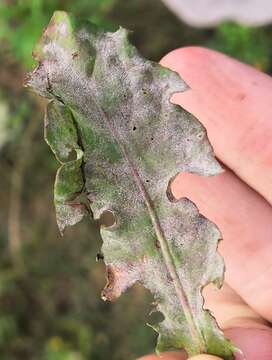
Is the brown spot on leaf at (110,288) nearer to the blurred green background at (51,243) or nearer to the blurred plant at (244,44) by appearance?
the blurred green background at (51,243)

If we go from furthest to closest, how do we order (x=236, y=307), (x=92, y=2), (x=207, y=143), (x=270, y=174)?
(x=92, y=2) → (x=236, y=307) → (x=270, y=174) → (x=207, y=143)

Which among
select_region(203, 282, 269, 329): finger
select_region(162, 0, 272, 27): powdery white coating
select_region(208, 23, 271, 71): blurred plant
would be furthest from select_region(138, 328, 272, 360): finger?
select_region(162, 0, 272, 27): powdery white coating

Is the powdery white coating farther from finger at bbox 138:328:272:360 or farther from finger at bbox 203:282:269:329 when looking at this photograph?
finger at bbox 138:328:272:360

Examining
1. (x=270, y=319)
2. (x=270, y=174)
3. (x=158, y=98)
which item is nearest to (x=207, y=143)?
(x=158, y=98)

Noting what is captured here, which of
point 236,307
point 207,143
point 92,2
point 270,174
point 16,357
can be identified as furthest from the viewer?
point 16,357

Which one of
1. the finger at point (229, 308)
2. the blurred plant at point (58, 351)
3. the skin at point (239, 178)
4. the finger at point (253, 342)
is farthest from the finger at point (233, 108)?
the blurred plant at point (58, 351)

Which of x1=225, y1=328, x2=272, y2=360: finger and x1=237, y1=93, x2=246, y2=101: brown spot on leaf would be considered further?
x1=237, y1=93, x2=246, y2=101: brown spot on leaf

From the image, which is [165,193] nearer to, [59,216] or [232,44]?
[59,216]
